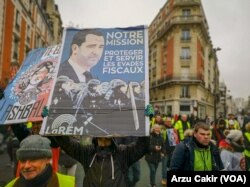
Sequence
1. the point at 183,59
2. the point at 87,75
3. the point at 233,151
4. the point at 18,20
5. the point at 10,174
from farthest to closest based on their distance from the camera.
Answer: the point at 183,59 < the point at 18,20 < the point at 10,174 < the point at 233,151 < the point at 87,75

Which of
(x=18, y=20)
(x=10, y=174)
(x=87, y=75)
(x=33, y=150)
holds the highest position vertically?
(x=18, y=20)

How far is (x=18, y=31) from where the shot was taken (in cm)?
2458

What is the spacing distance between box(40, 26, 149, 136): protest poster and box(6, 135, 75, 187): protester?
0.90 meters

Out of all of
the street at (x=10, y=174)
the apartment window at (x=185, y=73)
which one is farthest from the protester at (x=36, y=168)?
the apartment window at (x=185, y=73)

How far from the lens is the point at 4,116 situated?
12.6 ft

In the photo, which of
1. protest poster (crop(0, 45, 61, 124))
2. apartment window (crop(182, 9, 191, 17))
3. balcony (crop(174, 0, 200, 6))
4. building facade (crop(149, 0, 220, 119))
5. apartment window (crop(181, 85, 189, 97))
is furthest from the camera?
apartment window (crop(182, 9, 191, 17))

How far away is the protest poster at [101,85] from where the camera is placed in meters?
3.21

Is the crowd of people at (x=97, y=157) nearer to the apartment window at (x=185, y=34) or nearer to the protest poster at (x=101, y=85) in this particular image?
the protest poster at (x=101, y=85)

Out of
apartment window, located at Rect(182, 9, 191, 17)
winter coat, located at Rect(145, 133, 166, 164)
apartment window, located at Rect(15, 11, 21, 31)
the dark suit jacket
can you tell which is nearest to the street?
winter coat, located at Rect(145, 133, 166, 164)

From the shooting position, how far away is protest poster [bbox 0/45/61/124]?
3.73 m

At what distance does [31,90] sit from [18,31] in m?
22.0

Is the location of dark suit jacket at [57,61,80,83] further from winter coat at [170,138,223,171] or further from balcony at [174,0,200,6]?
balcony at [174,0,200,6]

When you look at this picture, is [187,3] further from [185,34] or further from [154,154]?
[154,154]

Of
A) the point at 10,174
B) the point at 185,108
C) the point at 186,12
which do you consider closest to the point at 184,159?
the point at 10,174
